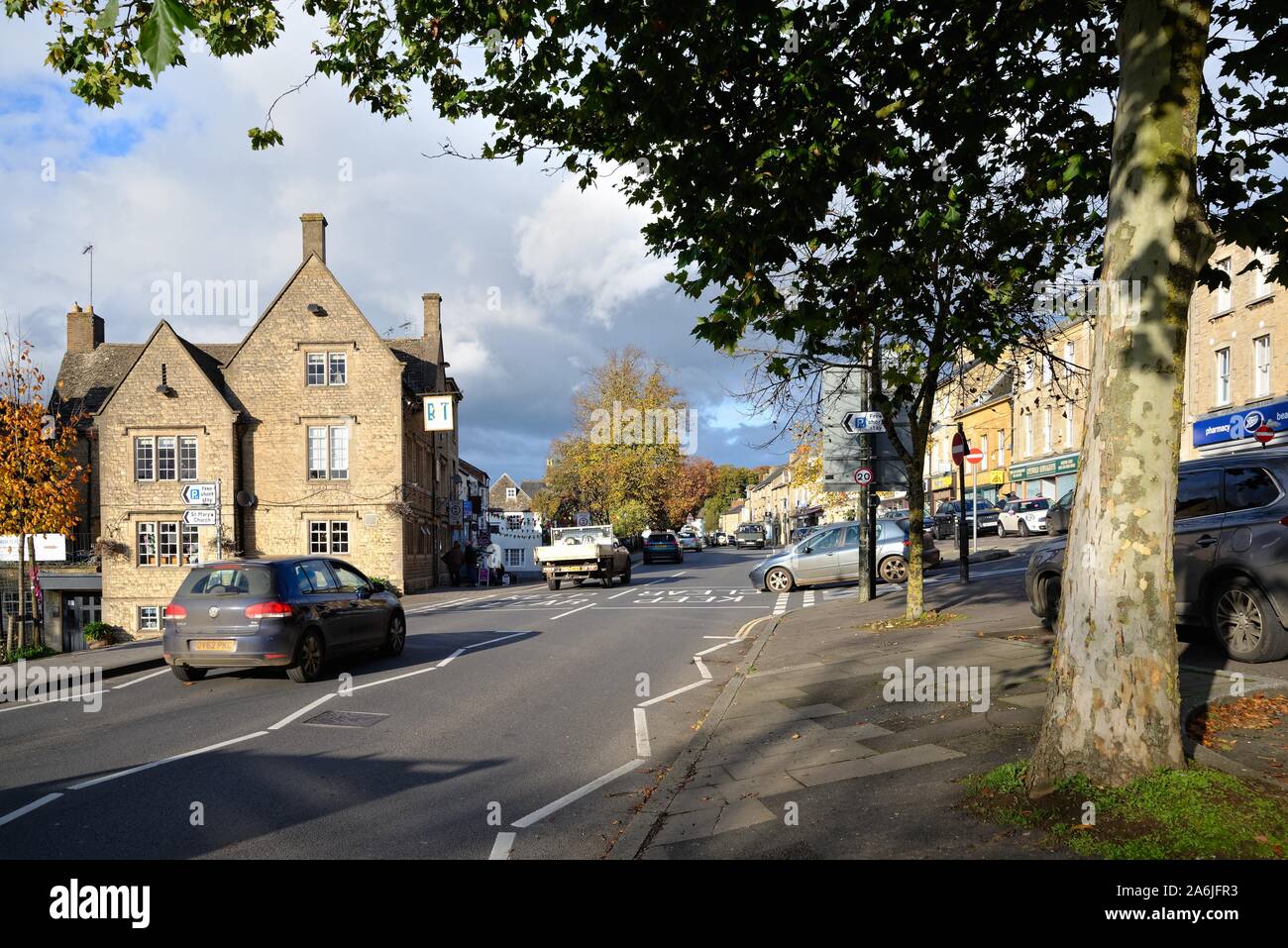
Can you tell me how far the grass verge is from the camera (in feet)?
12.4

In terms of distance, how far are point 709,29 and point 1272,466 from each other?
636cm

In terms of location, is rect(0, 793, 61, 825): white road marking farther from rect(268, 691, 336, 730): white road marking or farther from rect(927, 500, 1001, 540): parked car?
rect(927, 500, 1001, 540): parked car

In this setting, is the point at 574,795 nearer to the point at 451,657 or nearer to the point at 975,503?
the point at 451,657

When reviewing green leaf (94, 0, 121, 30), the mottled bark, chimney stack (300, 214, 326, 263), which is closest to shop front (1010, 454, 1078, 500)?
chimney stack (300, 214, 326, 263)

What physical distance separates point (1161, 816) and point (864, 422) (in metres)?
13.0

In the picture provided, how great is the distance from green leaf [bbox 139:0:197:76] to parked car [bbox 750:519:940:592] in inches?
837

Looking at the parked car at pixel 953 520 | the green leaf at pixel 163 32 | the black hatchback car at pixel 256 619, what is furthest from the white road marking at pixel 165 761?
the parked car at pixel 953 520

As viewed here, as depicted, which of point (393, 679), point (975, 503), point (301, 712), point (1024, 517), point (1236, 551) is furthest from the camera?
point (1024, 517)

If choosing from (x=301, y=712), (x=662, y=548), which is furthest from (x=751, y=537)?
(x=301, y=712)

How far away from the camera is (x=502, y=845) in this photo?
197 inches

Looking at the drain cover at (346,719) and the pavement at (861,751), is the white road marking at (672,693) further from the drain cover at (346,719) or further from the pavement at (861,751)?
the drain cover at (346,719)

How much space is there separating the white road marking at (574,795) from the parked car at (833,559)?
53.8 ft

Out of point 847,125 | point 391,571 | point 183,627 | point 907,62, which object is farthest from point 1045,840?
point 391,571
